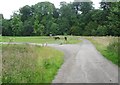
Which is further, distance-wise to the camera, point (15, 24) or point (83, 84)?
point (15, 24)

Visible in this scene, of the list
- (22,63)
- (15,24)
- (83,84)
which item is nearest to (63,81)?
(83,84)

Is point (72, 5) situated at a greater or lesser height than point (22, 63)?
greater

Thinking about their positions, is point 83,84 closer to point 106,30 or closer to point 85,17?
point 106,30

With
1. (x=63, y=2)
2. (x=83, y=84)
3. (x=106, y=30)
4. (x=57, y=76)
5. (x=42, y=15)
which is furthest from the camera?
(x=63, y=2)

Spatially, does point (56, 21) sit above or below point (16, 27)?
above

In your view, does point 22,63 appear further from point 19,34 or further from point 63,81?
point 19,34

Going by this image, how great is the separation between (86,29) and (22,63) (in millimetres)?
87585

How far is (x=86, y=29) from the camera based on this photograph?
99250 mm

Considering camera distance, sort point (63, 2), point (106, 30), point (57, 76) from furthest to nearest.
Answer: point (63, 2)
point (106, 30)
point (57, 76)

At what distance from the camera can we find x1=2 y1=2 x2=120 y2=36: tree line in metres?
97.6

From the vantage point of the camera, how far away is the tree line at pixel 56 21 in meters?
97.6

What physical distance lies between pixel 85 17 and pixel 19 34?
2592 centimetres

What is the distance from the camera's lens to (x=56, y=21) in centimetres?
10812

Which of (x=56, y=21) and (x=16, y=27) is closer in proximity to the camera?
(x=16, y=27)
